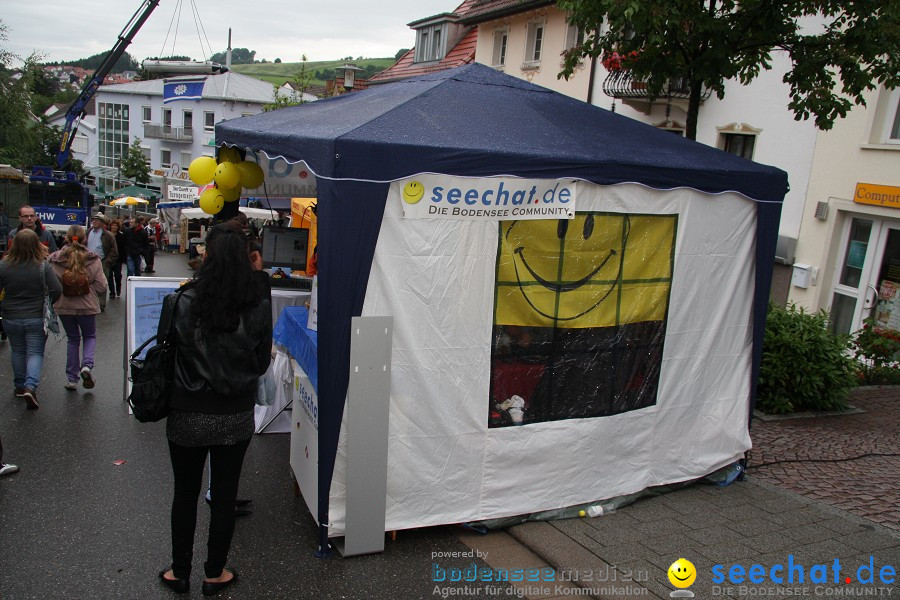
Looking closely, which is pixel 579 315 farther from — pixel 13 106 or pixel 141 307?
pixel 13 106

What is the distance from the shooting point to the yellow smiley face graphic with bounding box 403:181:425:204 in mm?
3994

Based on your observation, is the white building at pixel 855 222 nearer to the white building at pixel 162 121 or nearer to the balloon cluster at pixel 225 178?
the balloon cluster at pixel 225 178

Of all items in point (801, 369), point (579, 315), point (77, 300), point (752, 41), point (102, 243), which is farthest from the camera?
point (102, 243)

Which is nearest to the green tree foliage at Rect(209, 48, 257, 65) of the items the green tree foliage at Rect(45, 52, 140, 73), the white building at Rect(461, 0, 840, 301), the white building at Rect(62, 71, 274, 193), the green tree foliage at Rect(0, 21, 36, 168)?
the green tree foliage at Rect(45, 52, 140, 73)

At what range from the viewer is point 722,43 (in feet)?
21.1

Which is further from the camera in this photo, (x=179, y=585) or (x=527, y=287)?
(x=527, y=287)

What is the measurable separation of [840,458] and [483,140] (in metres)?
4.54

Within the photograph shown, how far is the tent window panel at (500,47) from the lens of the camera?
2170cm

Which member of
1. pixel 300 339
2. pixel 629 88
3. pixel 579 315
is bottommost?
pixel 300 339

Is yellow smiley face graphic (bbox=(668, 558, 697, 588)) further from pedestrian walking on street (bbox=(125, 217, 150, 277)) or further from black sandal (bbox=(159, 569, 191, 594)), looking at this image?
pedestrian walking on street (bbox=(125, 217, 150, 277))

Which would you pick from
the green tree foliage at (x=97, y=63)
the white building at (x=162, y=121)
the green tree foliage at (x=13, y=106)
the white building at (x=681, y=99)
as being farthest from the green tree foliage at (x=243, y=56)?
the white building at (x=681, y=99)

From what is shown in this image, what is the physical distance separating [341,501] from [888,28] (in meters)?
5.87

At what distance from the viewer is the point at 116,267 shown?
14.1 meters

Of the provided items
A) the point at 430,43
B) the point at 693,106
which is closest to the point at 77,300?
the point at 693,106
